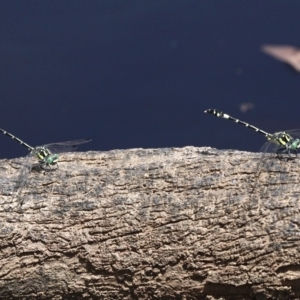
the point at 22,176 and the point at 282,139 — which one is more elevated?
the point at 282,139

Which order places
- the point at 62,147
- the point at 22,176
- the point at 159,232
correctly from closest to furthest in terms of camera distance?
the point at 159,232 < the point at 22,176 < the point at 62,147

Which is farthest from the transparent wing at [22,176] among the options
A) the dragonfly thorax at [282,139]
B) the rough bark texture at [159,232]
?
the dragonfly thorax at [282,139]

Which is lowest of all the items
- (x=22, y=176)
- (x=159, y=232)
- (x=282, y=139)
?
(x=159, y=232)

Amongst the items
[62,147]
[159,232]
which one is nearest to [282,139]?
[159,232]

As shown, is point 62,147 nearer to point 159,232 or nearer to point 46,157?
point 46,157

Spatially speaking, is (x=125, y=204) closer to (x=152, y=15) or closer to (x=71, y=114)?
(x=71, y=114)

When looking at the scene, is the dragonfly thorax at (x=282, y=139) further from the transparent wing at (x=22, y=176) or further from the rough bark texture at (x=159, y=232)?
the transparent wing at (x=22, y=176)

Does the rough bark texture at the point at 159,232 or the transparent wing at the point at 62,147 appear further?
the transparent wing at the point at 62,147

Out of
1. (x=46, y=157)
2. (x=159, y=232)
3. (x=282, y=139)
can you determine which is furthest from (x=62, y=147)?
(x=282, y=139)

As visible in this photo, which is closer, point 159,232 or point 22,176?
point 159,232

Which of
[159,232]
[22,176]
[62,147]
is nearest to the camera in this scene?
[159,232]
